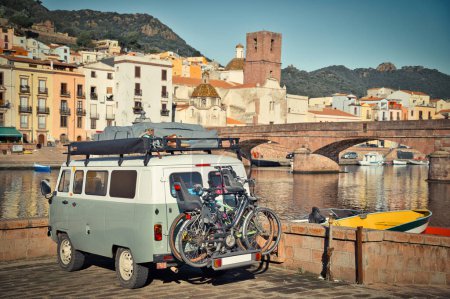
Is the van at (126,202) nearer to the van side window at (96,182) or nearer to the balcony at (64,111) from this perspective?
the van side window at (96,182)

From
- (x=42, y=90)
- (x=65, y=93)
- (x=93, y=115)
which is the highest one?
(x=42, y=90)

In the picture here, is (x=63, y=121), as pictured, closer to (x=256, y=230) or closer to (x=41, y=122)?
(x=41, y=122)

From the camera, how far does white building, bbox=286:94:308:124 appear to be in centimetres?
11943

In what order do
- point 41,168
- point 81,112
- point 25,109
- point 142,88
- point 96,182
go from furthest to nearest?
1. point 142,88
2. point 81,112
3. point 25,109
4. point 41,168
5. point 96,182

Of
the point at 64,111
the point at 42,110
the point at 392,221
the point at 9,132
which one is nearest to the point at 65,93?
the point at 64,111

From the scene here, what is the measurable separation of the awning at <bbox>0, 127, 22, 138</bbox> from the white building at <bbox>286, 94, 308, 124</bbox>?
59561 millimetres

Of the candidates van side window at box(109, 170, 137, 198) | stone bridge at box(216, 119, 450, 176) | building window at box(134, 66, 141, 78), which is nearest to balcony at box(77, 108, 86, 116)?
building window at box(134, 66, 141, 78)

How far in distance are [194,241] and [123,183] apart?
169cm

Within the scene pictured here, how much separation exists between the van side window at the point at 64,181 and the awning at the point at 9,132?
206ft

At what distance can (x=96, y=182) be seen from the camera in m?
11.0

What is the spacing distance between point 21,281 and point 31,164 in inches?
2224

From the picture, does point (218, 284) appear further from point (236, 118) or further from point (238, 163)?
point (236, 118)

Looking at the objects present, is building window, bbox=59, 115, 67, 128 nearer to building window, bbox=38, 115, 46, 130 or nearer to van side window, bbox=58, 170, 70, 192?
building window, bbox=38, 115, 46, 130

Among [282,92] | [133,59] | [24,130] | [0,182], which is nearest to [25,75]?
[24,130]
